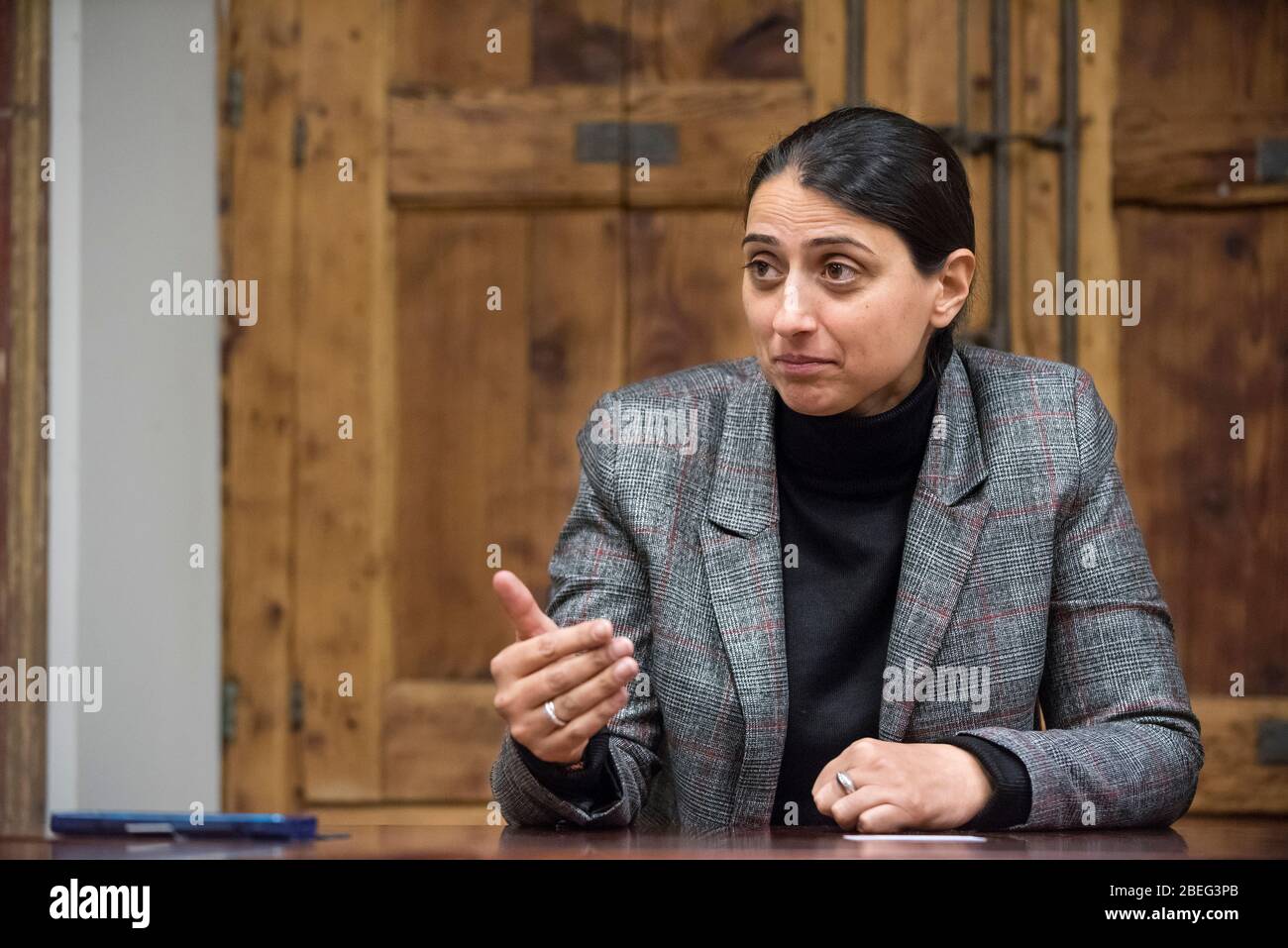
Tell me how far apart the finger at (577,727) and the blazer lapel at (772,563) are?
274mm

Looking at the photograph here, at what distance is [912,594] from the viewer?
1.59 meters

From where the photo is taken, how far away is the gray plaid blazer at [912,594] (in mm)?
1554

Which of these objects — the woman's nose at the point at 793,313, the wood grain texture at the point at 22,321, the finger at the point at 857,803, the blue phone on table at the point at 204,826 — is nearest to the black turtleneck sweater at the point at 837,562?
the woman's nose at the point at 793,313

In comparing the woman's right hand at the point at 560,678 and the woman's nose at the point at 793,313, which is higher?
the woman's nose at the point at 793,313

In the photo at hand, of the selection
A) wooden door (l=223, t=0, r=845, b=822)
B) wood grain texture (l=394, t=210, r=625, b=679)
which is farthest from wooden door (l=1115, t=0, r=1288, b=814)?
wood grain texture (l=394, t=210, r=625, b=679)

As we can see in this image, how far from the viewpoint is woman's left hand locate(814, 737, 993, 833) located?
126 cm

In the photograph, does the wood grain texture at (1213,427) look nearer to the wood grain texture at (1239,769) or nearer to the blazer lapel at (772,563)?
the wood grain texture at (1239,769)

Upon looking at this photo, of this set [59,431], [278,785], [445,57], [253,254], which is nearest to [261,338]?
[253,254]

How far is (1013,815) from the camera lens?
1328 millimetres

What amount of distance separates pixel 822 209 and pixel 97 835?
3.20 ft

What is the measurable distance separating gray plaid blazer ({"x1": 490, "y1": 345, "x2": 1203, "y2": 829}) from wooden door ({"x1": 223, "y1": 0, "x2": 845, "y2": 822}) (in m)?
1.10

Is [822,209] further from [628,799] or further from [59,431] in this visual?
[59,431]

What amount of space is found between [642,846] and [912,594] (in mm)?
653

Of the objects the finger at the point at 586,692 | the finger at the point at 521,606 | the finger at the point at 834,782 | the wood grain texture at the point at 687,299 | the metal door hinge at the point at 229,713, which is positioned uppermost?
the wood grain texture at the point at 687,299
